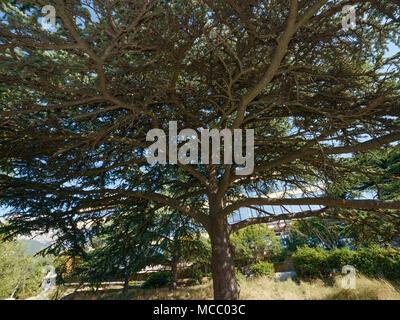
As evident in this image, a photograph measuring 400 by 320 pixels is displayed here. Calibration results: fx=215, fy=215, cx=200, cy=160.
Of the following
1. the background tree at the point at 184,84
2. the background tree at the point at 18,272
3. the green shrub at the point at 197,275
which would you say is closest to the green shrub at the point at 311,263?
the green shrub at the point at 197,275

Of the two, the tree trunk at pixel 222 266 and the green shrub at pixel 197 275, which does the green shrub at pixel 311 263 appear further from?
the tree trunk at pixel 222 266

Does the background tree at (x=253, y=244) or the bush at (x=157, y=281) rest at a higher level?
the background tree at (x=253, y=244)

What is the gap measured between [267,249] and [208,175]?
1872cm

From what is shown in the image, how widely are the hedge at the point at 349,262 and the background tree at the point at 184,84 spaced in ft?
31.5

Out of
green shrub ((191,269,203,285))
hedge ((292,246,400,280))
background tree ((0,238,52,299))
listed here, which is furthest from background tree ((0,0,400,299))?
background tree ((0,238,52,299))

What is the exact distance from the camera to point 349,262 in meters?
13.4

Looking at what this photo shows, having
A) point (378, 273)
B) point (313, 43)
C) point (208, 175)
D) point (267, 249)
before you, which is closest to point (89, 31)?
point (313, 43)

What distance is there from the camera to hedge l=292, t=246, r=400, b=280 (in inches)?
460

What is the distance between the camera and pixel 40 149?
4316mm

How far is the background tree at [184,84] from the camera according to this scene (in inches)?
107

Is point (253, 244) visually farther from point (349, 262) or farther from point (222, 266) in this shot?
point (222, 266)

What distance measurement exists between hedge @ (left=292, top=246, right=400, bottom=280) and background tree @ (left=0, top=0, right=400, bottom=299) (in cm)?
960

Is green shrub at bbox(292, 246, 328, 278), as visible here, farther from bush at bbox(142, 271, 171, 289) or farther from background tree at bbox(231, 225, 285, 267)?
bush at bbox(142, 271, 171, 289)

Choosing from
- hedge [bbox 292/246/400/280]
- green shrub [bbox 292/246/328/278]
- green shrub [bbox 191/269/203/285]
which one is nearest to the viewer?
hedge [bbox 292/246/400/280]
